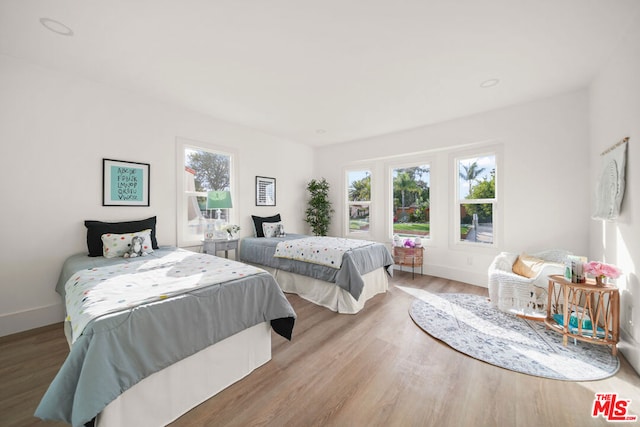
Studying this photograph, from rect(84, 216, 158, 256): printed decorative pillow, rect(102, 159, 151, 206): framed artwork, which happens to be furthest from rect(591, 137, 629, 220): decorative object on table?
rect(102, 159, 151, 206): framed artwork

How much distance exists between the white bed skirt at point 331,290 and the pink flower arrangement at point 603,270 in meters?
2.12

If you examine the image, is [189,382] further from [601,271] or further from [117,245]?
[601,271]

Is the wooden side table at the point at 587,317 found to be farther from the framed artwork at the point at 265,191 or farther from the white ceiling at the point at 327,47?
the framed artwork at the point at 265,191

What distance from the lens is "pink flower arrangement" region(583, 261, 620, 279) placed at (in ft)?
6.80

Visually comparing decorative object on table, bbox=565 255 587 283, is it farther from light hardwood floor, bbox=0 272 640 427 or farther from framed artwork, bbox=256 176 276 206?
framed artwork, bbox=256 176 276 206

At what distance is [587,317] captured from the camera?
2461 millimetres

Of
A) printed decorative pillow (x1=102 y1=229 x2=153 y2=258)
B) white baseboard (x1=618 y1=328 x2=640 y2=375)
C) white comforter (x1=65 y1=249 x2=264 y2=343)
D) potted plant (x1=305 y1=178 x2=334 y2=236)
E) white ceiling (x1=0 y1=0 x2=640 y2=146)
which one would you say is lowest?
white baseboard (x1=618 y1=328 x2=640 y2=375)

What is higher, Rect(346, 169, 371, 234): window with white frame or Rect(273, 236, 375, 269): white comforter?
Rect(346, 169, 371, 234): window with white frame

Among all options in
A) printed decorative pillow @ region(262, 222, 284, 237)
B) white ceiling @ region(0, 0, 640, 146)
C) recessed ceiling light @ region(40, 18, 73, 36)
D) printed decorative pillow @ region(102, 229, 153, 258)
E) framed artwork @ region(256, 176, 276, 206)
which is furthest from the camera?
framed artwork @ region(256, 176, 276, 206)

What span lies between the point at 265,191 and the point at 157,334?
3770 millimetres

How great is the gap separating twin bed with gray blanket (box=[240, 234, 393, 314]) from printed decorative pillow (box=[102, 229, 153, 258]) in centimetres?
154

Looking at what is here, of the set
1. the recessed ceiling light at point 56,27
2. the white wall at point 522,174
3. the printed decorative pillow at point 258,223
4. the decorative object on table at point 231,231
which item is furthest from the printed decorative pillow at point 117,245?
the white wall at point 522,174

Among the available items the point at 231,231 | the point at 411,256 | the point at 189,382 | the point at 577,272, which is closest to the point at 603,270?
the point at 577,272

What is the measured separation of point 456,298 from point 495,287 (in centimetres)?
51
